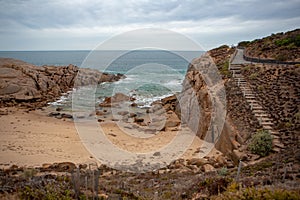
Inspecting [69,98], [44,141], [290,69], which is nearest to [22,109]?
[69,98]

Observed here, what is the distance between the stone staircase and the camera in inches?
428

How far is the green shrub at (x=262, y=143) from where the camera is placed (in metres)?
10.4

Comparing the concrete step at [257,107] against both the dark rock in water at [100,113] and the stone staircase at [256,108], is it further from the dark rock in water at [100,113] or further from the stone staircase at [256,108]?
the dark rock in water at [100,113]

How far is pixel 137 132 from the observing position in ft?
65.0

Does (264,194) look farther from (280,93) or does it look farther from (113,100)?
(113,100)

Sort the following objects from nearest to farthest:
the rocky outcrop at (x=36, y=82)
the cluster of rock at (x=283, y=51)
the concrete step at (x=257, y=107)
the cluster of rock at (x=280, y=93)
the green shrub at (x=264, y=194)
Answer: the green shrub at (x=264, y=194) → the cluster of rock at (x=280, y=93) → the concrete step at (x=257, y=107) → the cluster of rock at (x=283, y=51) → the rocky outcrop at (x=36, y=82)

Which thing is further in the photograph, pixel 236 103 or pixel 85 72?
Result: pixel 85 72

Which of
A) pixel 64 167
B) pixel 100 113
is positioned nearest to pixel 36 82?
pixel 100 113

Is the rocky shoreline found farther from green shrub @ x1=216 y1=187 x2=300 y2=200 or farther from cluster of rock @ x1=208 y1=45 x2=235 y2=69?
cluster of rock @ x1=208 y1=45 x2=235 y2=69

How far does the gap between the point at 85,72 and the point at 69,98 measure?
18.4 metres

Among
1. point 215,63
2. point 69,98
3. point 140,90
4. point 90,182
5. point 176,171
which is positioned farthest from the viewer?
point 140,90

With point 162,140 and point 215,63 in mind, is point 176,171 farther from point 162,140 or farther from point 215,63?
point 215,63

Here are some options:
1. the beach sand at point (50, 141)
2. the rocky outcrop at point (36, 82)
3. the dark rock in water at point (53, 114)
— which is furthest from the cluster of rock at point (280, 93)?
the rocky outcrop at point (36, 82)

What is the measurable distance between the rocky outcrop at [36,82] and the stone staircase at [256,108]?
75.5ft
